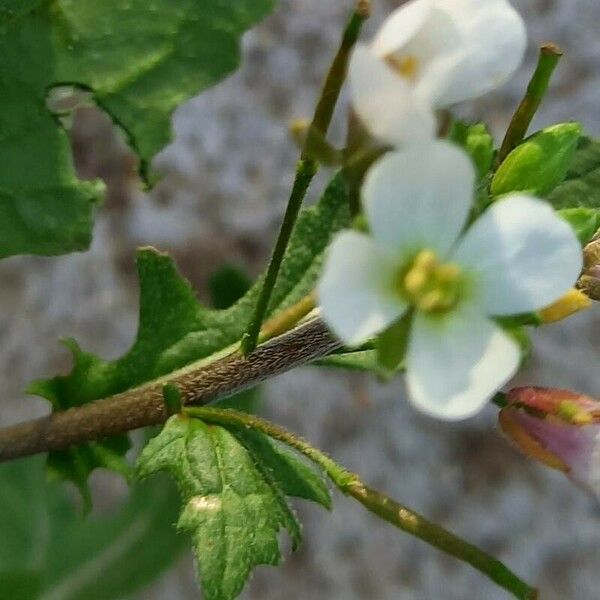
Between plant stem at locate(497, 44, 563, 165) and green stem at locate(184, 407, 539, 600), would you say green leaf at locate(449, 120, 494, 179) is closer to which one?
plant stem at locate(497, 44, 563, 165)

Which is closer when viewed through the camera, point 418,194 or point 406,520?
point 418,194

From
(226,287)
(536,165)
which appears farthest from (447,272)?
(226,287)

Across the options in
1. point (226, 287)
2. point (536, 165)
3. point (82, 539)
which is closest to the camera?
point (536, 165)

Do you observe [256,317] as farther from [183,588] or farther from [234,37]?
[183,588]

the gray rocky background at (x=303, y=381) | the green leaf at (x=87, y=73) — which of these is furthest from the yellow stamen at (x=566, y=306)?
the gray rocky background at (x=303, y=381)

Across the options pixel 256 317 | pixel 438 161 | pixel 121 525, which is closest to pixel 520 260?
pixel 438 161

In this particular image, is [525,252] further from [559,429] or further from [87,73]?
[87,73]

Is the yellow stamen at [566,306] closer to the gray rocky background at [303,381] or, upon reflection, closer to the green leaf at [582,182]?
the green leaf at [582,182]
